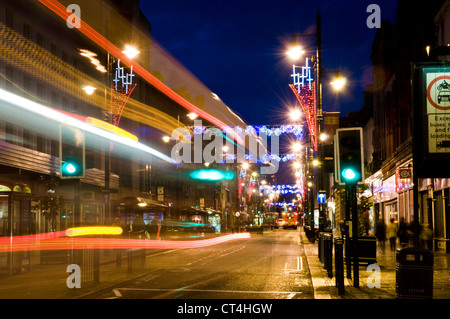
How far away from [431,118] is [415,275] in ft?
10.9

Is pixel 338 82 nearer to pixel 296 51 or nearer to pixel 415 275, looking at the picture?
pixel 296 51

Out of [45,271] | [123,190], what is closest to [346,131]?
[45,271]

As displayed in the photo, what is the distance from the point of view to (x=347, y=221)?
14672mm

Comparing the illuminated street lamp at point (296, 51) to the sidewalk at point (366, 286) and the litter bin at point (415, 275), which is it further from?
the litter bin at point (415, 275)

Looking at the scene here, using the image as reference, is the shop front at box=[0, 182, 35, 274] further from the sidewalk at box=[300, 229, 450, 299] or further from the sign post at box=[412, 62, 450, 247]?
the sign post at box=[412, 62, 450, 247]

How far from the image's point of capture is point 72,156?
1295 centimetres

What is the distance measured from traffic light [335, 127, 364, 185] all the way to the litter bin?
11.0 ft

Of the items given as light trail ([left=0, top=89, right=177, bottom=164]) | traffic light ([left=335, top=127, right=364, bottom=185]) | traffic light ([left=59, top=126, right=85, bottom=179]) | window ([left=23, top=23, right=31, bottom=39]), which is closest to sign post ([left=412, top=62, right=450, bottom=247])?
traffic light ([left=335, top=127, right=364, bottom=185])

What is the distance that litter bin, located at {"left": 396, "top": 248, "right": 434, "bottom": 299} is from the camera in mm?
9273

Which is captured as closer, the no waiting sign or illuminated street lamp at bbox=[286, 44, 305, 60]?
the no waiting sign

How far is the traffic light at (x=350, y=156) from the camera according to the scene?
1255 cm


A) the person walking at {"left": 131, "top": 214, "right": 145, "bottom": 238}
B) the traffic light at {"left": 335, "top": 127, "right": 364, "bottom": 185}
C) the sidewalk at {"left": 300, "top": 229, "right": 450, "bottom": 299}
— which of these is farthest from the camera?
the person walking at {"left": 131, "top": 214, "right": 145, "bottom": 238}

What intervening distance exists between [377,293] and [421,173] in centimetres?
285
